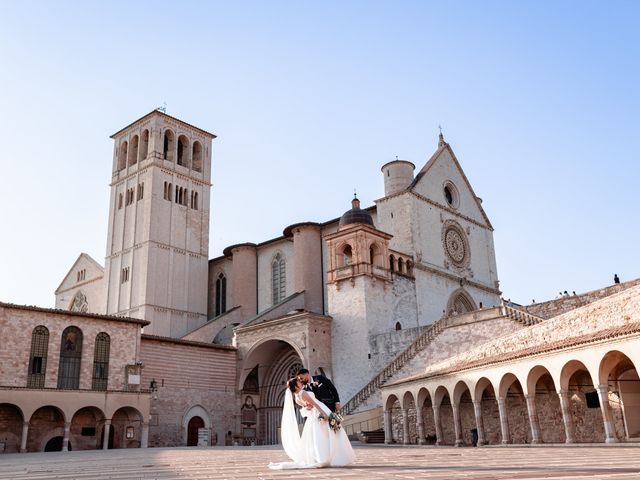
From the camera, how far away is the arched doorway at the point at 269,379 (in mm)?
36156

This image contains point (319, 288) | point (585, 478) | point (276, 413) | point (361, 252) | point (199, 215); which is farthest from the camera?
point (199, 215)

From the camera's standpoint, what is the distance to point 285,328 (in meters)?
34.2

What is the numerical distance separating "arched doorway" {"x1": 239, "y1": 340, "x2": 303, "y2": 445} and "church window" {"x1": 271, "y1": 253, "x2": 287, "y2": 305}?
6.92m

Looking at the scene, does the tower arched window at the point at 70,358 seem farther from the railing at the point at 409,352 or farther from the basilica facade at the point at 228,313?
the railing at the point at 409,352

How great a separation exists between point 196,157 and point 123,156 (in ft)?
19.0

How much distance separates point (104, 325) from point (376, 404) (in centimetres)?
1270

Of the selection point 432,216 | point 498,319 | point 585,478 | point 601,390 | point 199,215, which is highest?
point 199,215

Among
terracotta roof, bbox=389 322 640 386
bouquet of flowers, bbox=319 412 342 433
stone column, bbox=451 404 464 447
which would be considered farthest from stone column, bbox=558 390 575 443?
bouquet of flowers, bbox=319 412 342 433

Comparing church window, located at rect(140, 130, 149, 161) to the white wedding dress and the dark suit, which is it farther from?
the white wedding dress

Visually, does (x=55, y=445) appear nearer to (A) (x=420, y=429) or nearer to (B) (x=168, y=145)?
(A) (x=420, y=429)

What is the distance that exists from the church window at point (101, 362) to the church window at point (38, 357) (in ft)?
6.93

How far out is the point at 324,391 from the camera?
32.6ft

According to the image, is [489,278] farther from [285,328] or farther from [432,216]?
[285,328]

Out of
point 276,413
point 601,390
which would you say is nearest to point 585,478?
point 601,390
